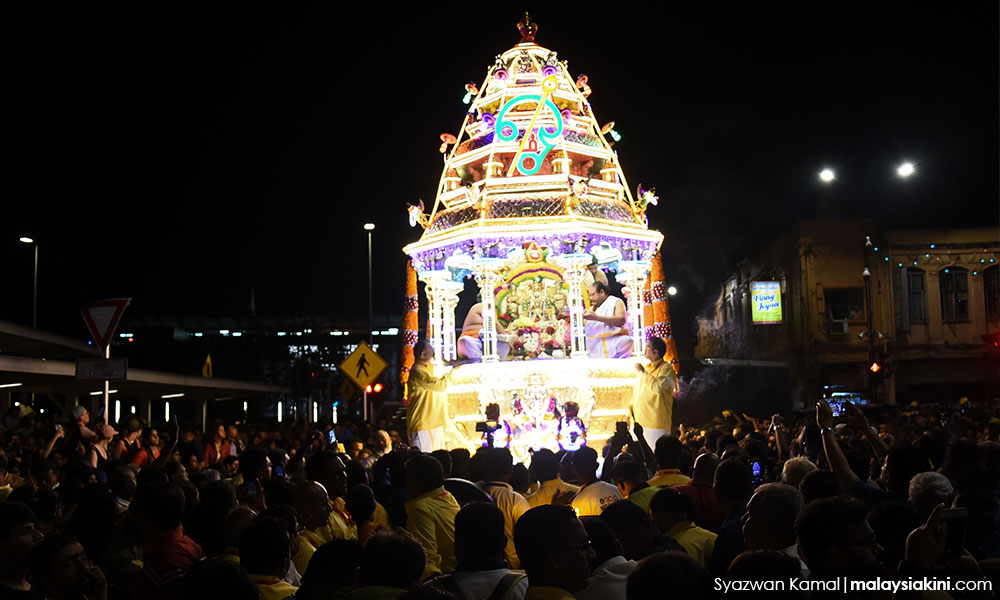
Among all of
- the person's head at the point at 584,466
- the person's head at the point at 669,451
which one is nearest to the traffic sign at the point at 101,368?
the person's head at the point at 584,466

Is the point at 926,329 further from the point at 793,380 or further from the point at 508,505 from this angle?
the point at 508,505

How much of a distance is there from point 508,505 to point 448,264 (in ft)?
60.7

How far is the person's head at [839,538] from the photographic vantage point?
4.33 meters

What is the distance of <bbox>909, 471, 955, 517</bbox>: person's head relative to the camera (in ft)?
19.3

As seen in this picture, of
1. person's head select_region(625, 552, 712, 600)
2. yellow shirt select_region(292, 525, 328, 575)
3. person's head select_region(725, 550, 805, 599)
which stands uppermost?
person's head select_region(725, 550, 805, 599)

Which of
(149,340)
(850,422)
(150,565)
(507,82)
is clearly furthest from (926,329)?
(149,340)

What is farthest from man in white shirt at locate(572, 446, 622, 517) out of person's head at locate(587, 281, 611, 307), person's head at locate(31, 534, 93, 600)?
person's head at locate(587, 281, 611, 307)

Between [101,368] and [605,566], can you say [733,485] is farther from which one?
[101,368]

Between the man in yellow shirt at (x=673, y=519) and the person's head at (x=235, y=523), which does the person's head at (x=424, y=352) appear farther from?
the person's head at (x=235, y=523)

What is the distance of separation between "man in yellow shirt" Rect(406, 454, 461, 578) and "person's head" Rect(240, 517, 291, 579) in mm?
1878

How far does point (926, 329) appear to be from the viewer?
43.1 m

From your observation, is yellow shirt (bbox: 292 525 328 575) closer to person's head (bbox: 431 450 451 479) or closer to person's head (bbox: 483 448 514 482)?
person's head (bbox: 483 448 514 482)

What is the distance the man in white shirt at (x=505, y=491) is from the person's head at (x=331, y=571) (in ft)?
7.32

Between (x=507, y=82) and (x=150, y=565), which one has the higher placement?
(x=507, y=82)
